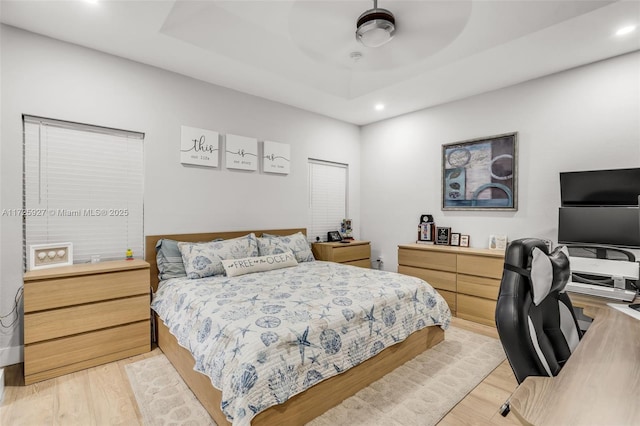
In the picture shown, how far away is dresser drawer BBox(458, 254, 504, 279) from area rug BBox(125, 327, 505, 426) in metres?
0.87

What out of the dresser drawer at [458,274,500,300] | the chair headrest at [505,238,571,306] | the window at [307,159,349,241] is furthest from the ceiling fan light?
the dresser drawer at [458,274,500,300]

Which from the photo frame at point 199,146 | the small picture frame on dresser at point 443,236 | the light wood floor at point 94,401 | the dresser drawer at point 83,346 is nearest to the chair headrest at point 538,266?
the light wood floor at point 94,401

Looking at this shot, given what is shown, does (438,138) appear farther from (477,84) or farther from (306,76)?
(306,76)

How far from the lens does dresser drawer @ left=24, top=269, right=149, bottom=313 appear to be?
7.23 ft

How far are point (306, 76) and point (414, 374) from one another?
309cm

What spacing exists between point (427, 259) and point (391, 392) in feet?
6.89

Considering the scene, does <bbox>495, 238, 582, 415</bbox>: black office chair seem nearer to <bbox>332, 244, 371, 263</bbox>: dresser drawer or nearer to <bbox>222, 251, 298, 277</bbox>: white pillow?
<bbox>222, 251, 298, 277</bbox>: white pillow

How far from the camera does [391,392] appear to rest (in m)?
2.09

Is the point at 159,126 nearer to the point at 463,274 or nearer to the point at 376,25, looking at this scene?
the point at 376,25

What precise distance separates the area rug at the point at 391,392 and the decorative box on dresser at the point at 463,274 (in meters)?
0.73

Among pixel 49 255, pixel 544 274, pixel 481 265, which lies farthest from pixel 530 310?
pixel 49 255

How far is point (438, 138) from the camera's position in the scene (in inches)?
165

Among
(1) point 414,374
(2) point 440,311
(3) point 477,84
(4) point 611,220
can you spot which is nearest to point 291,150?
(3) point 477,84

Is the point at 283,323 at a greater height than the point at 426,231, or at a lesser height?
lesser
